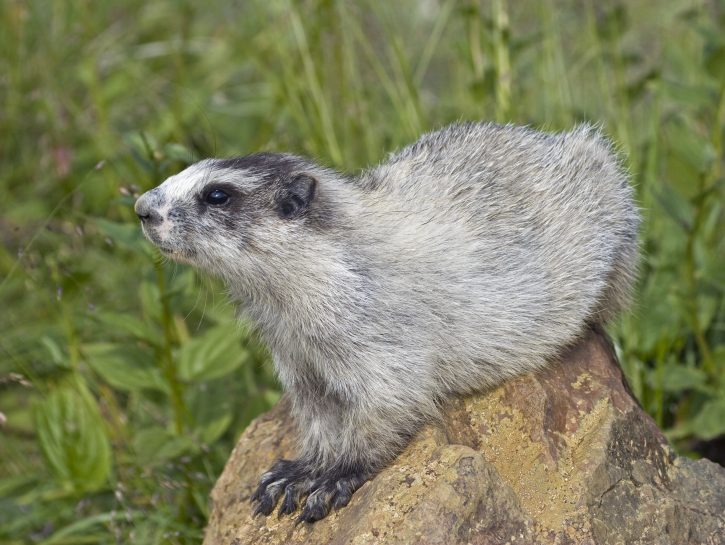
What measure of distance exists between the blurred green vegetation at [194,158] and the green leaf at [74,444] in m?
0.01

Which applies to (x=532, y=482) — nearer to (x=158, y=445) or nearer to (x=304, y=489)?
(x=304, y=489)

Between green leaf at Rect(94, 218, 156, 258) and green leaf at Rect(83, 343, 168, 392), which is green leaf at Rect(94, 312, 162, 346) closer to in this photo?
green leaf at Rect(83, 343, 168, 392)

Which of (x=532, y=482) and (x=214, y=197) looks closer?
(x=532, y=482)

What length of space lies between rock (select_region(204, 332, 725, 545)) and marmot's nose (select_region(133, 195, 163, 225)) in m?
1.17

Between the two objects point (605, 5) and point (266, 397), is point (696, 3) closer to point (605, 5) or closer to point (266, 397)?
point (605, 5)

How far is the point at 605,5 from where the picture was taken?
21.7ft

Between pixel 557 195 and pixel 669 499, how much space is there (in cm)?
139

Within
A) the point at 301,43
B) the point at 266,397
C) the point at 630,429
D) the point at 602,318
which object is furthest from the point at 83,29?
the point at 630,429

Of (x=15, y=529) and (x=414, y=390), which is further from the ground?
(x=414, y=390)

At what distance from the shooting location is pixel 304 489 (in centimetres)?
392

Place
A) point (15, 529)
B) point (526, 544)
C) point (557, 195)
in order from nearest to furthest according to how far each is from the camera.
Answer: point (526, 544)
point (557, 195)
point (15, 529)

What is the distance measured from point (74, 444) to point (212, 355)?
0.85 meters

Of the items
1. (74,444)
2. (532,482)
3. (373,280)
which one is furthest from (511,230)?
(74,444)

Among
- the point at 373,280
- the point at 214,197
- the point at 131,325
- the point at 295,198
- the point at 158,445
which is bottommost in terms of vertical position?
the point at 158,445
